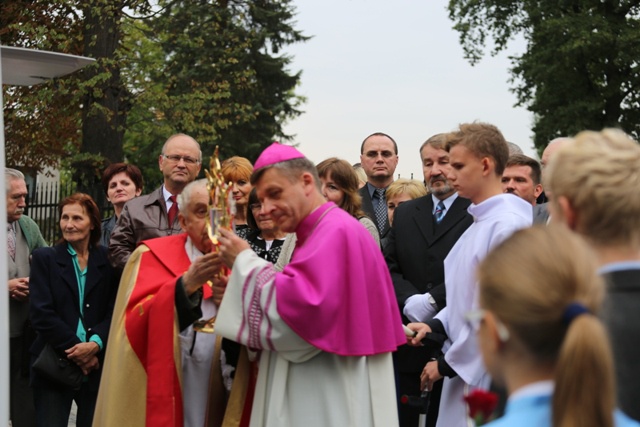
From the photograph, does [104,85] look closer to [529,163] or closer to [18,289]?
[18,289]

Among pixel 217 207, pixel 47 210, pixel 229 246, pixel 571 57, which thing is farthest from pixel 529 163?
pixel 571 57

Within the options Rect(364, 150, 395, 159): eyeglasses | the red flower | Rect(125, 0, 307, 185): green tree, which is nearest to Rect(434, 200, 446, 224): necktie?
Rect(364, 150, 395, 159): eyeglasses

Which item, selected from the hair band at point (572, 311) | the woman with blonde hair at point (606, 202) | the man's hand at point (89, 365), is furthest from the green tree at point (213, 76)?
the hair band at point (572, 311)

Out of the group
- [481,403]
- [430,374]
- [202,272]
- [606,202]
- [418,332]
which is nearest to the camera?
[481,403]

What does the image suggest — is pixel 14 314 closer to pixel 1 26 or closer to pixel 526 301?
pixel 526 301

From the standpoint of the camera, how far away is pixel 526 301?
211 cm

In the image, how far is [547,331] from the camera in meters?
2.12

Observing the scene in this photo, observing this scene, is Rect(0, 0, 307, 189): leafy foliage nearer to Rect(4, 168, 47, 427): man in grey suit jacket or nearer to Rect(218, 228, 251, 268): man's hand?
Rect(4, 168, 47, 427): man in grey suit jacket

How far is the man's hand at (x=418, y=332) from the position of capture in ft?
18.3

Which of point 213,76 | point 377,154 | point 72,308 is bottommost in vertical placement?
point 72,308

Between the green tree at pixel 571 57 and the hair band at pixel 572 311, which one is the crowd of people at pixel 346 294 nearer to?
the hair band at pixel 572 311

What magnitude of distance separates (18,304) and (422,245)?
122 inches

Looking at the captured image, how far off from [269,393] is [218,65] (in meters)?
20.4

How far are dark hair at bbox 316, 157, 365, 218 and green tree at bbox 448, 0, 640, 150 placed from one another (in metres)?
23.6
